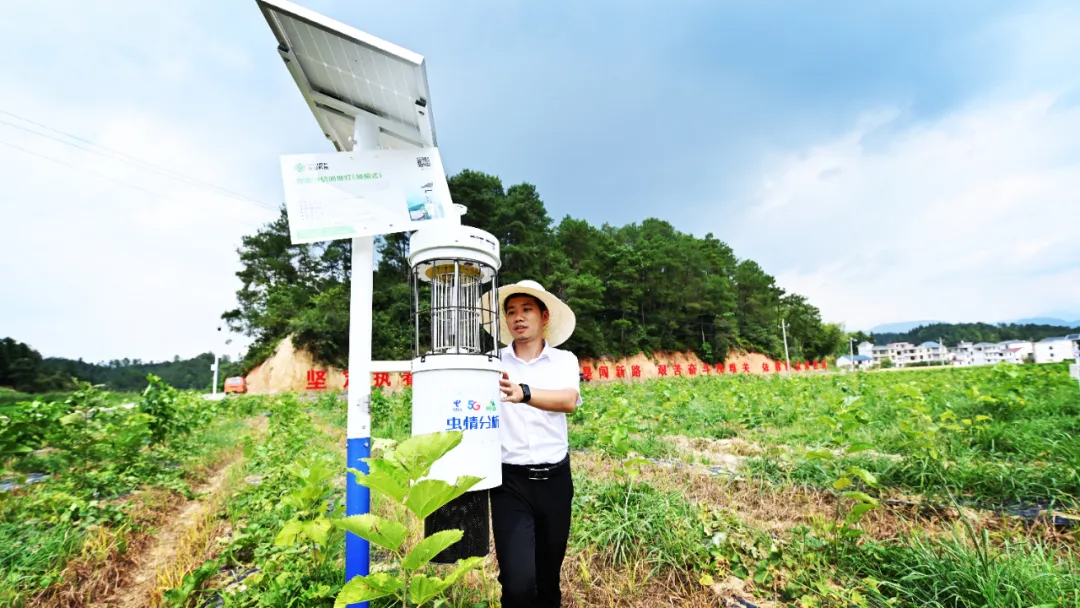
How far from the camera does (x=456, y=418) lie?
1.82m

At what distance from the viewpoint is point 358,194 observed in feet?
6.89

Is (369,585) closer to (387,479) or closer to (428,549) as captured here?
(428,549)

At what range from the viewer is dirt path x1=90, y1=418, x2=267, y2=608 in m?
3.05

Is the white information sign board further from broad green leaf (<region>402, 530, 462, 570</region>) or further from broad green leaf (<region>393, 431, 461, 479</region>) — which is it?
broad green leaf (<region>402, 530, 462, 570</region>)

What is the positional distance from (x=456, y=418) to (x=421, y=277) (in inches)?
31.3

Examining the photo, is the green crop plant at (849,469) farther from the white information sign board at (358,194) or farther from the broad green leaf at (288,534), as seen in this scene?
the broad green leaf at (288,534)

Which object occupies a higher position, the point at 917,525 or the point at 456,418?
the point at 456,418

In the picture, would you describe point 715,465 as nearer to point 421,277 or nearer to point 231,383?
point 421,277

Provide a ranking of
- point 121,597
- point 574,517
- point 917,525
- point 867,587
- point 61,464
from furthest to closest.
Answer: point 61,464, point 574,517, point 917,525, point 121,597, point 867,587

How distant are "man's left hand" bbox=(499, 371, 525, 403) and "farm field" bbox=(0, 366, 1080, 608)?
57 centimetres

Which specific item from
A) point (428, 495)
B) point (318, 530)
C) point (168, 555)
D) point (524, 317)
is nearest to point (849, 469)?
point (524, 317)

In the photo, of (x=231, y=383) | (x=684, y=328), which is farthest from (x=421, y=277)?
(x=684, y=328)

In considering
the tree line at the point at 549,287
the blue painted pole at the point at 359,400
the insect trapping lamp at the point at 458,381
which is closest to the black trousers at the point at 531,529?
the insect trapping lamp at the point at 458,381

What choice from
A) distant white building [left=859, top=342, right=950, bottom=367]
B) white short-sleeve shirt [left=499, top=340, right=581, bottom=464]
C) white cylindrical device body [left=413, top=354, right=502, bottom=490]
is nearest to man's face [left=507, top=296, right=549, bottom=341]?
white short-sleeve shirt [left=499, top=340, right=581, bottom=464]
